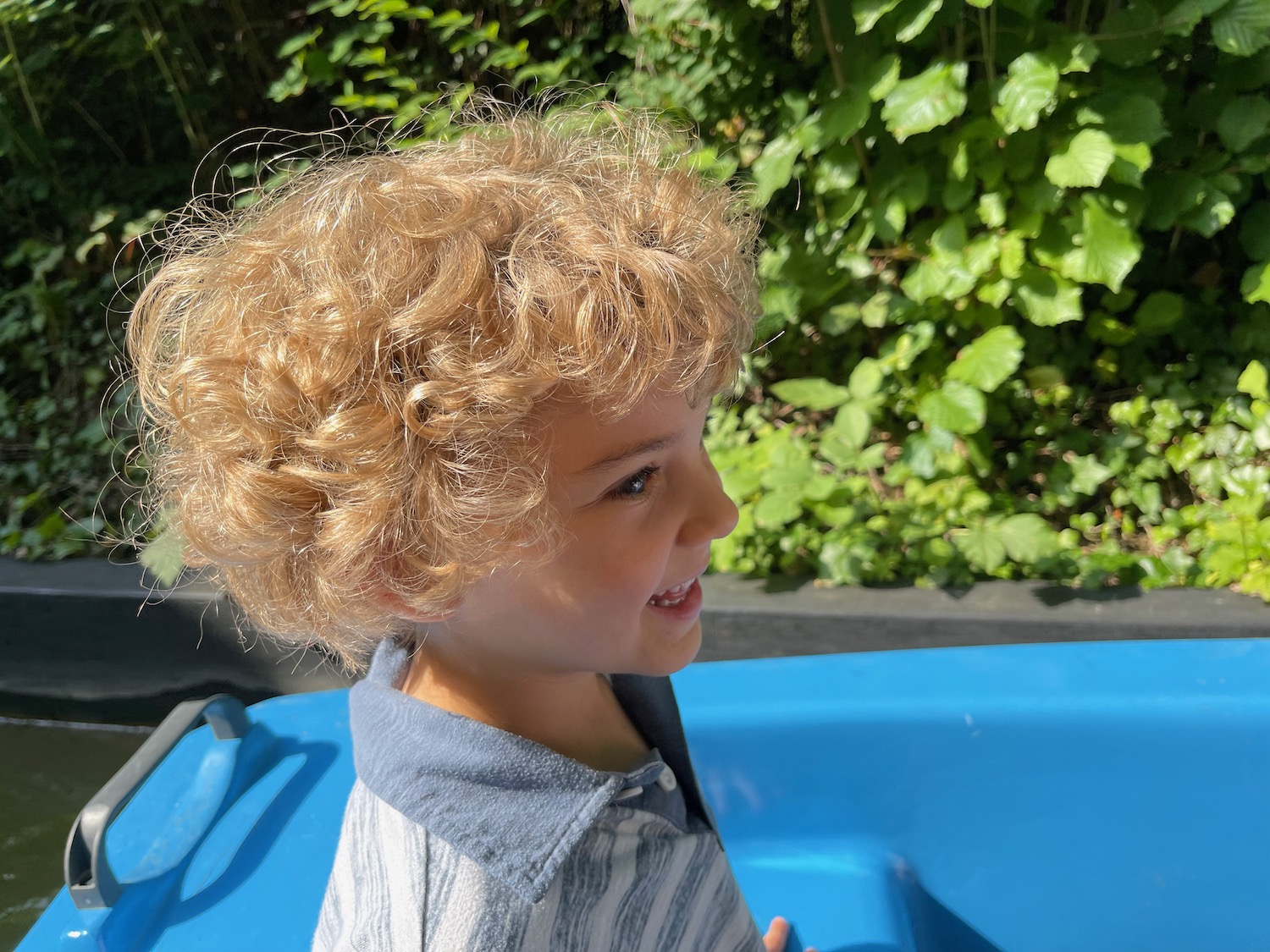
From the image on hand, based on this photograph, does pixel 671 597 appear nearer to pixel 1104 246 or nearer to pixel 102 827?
pixel 102 827

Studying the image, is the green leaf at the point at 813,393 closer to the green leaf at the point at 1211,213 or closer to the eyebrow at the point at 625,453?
the green leaf at the point at 1211,213

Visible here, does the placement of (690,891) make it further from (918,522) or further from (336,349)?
(918,522)

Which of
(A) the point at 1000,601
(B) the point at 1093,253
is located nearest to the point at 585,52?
(B) the point at 1093,253

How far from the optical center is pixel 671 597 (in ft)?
2.38

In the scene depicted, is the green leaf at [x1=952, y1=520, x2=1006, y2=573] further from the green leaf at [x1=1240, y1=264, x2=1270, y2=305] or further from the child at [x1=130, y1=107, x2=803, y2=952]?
the child at [x1=130, y1=107, x2=803, y2=952]

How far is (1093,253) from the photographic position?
58.9 inches

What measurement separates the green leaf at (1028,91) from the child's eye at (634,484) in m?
1.07

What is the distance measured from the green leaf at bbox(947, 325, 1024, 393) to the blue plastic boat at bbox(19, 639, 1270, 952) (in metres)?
0.51

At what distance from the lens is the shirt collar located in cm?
60

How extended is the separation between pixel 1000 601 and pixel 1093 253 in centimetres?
58

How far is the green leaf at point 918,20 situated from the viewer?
137 centimetres

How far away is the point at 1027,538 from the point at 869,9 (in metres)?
0.86

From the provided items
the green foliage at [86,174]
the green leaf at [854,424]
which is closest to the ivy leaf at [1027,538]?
the green leaf at [854,424]

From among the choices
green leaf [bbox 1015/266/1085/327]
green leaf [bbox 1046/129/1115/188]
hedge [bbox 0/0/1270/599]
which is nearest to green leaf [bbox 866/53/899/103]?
hedge [bbox 0/0/1270/599]
